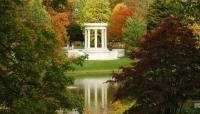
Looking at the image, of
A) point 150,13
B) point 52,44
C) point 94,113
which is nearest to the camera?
point 52,44

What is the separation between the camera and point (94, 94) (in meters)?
34.3

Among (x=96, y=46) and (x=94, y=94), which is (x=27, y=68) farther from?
(x=96, y=46)

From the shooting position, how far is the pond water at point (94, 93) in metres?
26.5

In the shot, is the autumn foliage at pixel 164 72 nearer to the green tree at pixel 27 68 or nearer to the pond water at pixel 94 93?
the green tree at pixel 27 68

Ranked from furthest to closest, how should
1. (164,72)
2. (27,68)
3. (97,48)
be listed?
(97,48) < (164,72) < (27,68)

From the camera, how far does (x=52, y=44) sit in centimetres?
1144

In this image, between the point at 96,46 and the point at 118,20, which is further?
the point at 118,20

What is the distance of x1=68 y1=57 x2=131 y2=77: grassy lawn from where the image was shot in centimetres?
5250

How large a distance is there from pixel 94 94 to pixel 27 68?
23.9 meters

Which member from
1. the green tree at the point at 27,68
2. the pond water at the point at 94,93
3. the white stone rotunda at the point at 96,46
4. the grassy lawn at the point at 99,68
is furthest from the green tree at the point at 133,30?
the green tree at the point at 27,68

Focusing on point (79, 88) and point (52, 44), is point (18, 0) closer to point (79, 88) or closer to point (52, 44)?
point (52, 44)

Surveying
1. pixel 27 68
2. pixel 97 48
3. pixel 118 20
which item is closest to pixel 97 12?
pixel 118 20

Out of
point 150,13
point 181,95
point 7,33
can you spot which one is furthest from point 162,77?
point 150,13

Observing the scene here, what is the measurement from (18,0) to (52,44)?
1619 millimetres
